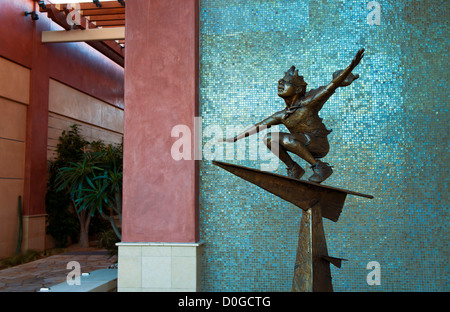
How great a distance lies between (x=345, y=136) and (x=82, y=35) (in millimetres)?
6490

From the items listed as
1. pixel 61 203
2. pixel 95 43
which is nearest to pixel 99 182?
pixel 61 203

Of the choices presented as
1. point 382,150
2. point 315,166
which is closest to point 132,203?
point 315,166

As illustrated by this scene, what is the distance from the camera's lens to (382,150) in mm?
4035

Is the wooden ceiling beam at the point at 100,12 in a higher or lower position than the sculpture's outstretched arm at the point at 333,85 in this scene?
higher

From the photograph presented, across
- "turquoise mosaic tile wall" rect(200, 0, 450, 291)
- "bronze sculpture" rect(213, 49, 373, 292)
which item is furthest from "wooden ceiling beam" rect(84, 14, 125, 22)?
"bronze sculpture" rect(213, 49, 373, 292)

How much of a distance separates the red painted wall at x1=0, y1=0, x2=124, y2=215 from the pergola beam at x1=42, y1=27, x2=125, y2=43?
0.23 metres

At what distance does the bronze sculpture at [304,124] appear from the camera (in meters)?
2.56

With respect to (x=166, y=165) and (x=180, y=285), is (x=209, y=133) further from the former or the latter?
(x=180, y=285)

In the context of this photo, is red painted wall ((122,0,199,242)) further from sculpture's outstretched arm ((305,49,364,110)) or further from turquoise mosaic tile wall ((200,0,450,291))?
sculpture's outstretched arm ((305,49,364,110))

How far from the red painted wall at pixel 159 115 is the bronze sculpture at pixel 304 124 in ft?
4.99

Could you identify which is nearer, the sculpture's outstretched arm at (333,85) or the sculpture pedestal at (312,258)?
the sculpture pedestal at (312,258)

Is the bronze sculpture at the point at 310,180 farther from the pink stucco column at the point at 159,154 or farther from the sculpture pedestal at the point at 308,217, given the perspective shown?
the pink stucco column at the point at 159,154

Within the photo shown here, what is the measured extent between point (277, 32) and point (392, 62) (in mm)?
1187

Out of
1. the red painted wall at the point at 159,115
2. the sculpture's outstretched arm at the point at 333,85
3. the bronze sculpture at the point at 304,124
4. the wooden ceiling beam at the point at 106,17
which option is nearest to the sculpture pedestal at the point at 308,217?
the bronze sculpture at the point at 304,124
